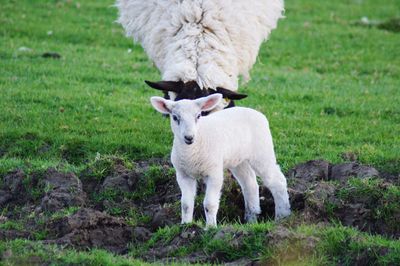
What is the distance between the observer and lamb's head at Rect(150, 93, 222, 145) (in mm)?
6645

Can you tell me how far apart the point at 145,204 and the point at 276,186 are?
1.37m

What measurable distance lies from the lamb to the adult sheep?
1.38m

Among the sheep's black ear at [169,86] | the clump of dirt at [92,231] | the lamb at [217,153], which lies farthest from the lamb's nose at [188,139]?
the sheep's black ear at [169,86]

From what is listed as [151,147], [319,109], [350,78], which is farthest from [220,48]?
[350,78]

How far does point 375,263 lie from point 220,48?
14.2 feet

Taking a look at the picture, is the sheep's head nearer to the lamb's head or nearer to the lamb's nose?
the lamb's head

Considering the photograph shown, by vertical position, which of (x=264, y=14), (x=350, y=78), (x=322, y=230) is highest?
(x=264, y=14)

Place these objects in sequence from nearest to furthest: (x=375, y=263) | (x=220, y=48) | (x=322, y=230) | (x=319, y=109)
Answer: (x=375, y=263) < (x=322, y=230) < (x=220, y=48) < (x=319, y=109)

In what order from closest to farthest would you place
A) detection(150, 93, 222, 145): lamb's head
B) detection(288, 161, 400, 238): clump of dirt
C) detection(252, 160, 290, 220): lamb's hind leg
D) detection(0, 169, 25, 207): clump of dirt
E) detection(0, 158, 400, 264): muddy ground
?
detection(150, 93, 222, 145): lamb's head < detection(0, 158, 400, 264): muddy ground < detection(288, 161, 400, 238): clump of dirt < detection(252, 160, 290, 220): lamb's hind leg < detection(0, 169, 25, 207): clump of dirt

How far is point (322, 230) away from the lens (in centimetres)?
655

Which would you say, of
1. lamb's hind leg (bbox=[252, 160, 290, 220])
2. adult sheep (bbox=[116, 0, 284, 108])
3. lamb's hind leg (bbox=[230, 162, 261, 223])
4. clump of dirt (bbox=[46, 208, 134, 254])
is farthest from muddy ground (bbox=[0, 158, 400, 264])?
adult sheep (bbox=[116, 0, 284, 108])

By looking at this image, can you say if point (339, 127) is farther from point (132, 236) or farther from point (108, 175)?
point (132, 236)

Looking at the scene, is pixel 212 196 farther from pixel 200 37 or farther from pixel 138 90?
pixel 138 90

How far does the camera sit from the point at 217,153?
712 cm
